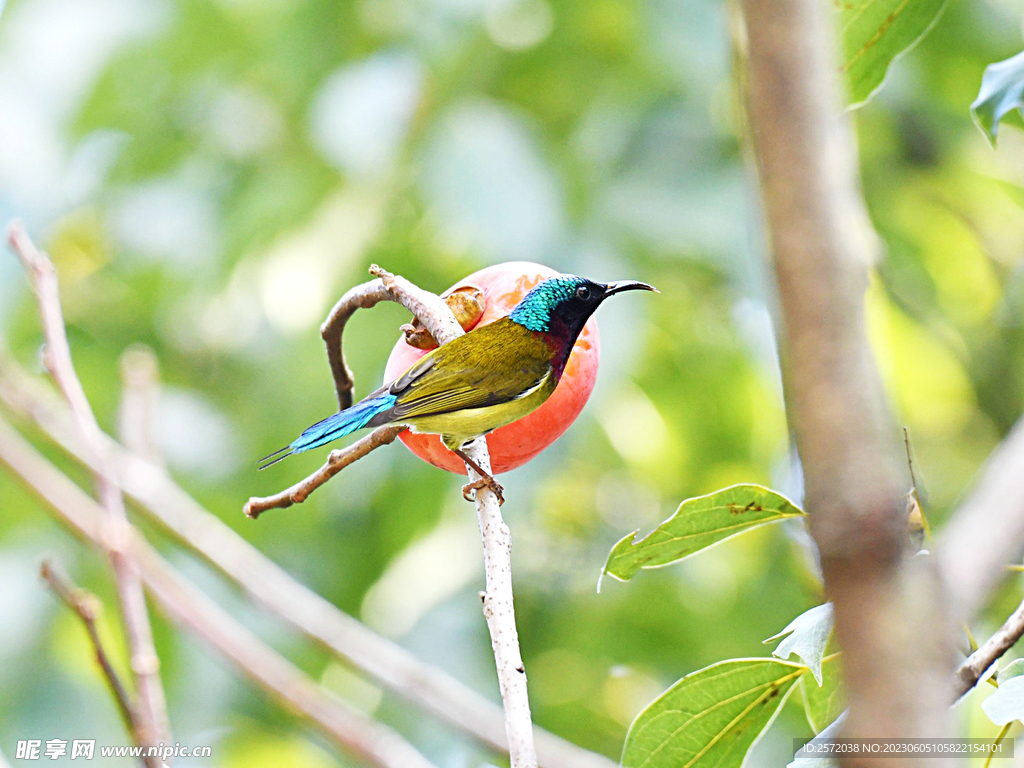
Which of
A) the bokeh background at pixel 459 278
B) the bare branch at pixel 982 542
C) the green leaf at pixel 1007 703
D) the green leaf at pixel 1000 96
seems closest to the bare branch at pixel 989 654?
the green leaf at pixel 1007 703

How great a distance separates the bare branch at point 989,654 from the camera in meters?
1.09

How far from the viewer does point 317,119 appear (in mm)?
4223

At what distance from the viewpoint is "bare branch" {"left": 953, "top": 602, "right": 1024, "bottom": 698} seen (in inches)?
42.8

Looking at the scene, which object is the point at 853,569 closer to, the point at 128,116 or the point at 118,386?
the point at 118,386

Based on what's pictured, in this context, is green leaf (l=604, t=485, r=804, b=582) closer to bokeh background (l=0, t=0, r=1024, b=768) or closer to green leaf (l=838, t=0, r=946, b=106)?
green leaf (l=838, t=0, r=946, b=106)

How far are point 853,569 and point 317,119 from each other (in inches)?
164

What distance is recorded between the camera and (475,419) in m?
1.77

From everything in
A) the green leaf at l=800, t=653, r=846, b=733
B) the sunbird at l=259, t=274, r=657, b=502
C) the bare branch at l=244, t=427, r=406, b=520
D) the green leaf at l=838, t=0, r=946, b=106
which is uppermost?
the green leaf at l=838, t=0, r=946, b=106

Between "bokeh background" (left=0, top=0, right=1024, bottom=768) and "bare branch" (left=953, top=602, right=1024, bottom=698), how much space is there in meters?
2.40

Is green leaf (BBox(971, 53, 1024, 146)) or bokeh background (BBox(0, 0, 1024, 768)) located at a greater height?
bokeh background (BBox(0, 0, 1024, 768))

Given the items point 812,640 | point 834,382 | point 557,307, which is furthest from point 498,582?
point 834,382

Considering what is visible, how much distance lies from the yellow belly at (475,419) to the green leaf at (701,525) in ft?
1.17

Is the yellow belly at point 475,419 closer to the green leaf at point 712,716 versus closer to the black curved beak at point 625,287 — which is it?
the black curved beak at point 625,287

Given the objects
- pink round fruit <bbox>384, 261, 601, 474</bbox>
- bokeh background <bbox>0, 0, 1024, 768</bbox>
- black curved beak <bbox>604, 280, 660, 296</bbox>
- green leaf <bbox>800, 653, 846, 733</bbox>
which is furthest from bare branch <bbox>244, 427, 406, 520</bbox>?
bokeh background <bbox>0, 0, 1024, 768</bbox>
